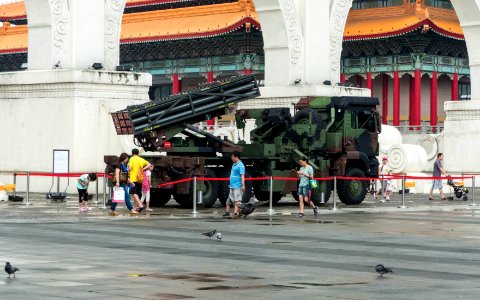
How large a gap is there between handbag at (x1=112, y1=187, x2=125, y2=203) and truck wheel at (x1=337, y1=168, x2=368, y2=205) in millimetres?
7913

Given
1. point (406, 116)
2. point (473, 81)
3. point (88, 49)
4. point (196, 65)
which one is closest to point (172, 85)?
point (196, 65)

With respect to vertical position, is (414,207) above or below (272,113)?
below

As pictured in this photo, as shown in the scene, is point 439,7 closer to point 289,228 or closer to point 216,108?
point 216,108

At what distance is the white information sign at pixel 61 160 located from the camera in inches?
1330

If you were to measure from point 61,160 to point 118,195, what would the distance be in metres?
6.92

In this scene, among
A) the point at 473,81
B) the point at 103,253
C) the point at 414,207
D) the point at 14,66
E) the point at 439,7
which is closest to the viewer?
the point at 103,253

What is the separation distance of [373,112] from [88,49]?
28.2ft

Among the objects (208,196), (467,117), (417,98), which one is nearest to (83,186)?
(208,196)

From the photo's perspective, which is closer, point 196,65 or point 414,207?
point 414,207

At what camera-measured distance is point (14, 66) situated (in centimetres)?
7988

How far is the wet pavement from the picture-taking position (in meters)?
14.1

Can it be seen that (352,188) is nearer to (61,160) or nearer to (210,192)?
(210,192)

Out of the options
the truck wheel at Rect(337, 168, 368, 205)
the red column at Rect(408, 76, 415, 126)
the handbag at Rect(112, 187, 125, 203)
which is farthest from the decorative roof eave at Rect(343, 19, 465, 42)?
the handbag at Rect(112, 187, 125, 203)

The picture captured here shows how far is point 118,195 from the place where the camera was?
27344mm
